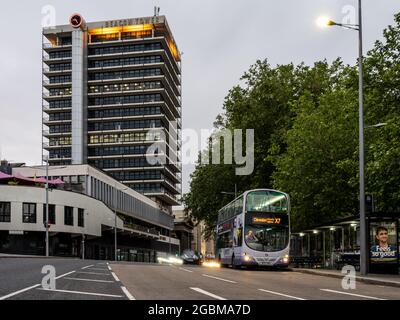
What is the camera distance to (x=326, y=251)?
1297 inches

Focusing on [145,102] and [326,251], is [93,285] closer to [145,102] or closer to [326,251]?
[326,251]

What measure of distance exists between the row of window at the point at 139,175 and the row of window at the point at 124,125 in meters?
9.10

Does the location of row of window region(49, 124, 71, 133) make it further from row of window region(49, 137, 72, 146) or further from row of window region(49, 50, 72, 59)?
row of window region(49, 50, 72, 59)

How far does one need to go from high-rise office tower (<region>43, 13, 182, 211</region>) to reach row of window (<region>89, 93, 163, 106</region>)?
0.66 feet

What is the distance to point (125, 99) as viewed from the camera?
4715 inches

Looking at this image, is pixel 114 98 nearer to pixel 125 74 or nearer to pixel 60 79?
pixel 125 74

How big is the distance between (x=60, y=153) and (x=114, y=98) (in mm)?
15596

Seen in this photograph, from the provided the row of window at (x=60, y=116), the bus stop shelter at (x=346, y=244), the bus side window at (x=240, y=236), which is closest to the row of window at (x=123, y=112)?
the row of window at (x=60, y=116)

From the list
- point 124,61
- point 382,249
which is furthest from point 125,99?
point 382,249

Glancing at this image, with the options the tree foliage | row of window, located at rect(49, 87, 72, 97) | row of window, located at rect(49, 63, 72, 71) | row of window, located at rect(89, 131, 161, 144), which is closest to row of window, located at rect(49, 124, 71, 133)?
row of window, located at rect(89, 131, 161, 144)

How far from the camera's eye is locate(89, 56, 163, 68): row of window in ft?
390

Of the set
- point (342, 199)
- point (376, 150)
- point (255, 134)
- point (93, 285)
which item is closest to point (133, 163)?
point (255, 134)

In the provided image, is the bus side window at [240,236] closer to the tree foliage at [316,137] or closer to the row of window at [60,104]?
the tree foliage at [316,137]

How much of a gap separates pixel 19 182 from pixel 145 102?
5555 cm
